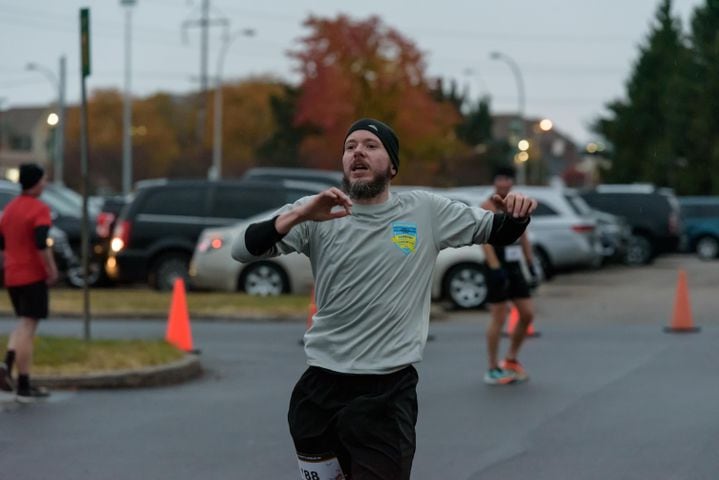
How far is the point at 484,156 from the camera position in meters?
82.4

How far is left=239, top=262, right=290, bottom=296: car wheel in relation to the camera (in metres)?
20.5

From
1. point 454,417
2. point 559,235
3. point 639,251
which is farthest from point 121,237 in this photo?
point 639,251

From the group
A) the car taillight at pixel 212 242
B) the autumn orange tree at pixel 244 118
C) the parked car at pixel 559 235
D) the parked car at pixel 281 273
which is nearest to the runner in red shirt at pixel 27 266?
the parked car at pixel 281 273

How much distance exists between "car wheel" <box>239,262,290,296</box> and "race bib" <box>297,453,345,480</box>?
15.3m

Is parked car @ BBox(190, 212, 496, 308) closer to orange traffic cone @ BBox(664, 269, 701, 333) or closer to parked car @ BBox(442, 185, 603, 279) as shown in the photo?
orange traffic cone @ BBox(664, 269, 701, 333)

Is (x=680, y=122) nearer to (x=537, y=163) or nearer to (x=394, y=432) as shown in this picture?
(x=537, y=163)

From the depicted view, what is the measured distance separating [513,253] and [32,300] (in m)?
3.88

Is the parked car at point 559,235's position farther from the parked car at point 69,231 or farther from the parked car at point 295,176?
the parked car at point 69,231

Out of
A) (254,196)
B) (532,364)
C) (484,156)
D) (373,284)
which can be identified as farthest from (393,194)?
(484,156)

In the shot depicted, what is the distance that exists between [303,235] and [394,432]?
2.48ft

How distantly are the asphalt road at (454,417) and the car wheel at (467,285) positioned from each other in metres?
3.20

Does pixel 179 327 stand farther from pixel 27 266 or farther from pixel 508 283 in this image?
pixel 508 283

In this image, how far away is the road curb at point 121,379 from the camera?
460 inches

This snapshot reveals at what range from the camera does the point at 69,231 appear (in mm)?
23484
